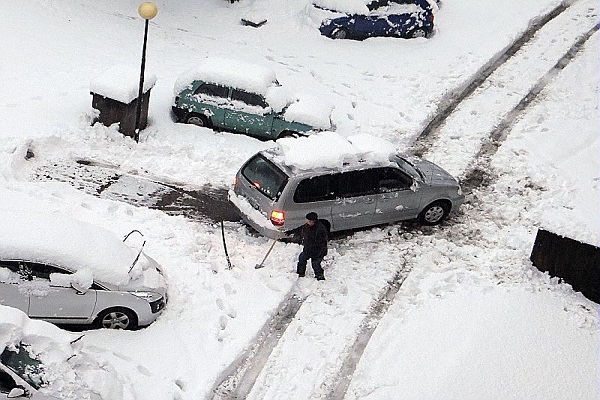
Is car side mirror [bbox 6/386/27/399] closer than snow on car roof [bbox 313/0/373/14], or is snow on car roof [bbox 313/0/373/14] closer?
car side mirror [bbox 6/386/27/399]

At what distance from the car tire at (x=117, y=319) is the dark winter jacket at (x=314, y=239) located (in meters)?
3.10

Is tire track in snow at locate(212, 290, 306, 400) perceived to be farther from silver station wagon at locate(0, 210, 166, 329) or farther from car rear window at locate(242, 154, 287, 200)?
car rear window at locate(242, 154, 287, 200)

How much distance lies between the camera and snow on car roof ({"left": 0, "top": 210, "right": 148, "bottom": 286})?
33.3ft

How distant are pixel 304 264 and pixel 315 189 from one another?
145cm

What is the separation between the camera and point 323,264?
13172 millimetres

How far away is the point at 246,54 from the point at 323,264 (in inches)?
390

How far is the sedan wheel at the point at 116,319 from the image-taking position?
10680 millimetres

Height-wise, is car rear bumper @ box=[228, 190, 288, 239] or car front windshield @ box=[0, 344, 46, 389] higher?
car front windshield @ box=[0, 344, 46, 389]

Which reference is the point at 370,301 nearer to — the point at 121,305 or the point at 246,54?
the point at 121,305

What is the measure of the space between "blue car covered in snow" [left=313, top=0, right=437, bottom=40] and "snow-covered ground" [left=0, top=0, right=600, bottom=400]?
15.3 inches

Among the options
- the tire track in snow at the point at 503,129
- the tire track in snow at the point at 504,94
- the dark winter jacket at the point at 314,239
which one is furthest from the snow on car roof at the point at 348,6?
the dark winter jacket at the point at 314,239

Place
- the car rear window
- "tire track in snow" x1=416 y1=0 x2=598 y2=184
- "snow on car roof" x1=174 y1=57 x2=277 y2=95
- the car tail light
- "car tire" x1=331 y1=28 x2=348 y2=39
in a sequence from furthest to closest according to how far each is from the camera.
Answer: "car tire" x1=331 y1=28 x2=348 y2=39 < "tire track in snow" x1=416 y1=0 x2=598 y2=184 < "snow on car roof" x1=174 y1=57 x2=277 y2=95 < the car rear window < the car tail light

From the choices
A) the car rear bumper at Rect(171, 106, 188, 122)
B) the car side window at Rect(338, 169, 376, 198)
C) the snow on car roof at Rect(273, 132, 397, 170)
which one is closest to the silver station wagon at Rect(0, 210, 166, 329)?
the snow on car roof at Rect(273, 132, 397, 170)

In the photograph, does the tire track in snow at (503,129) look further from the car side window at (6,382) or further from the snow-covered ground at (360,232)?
the car side window at (6,382)
